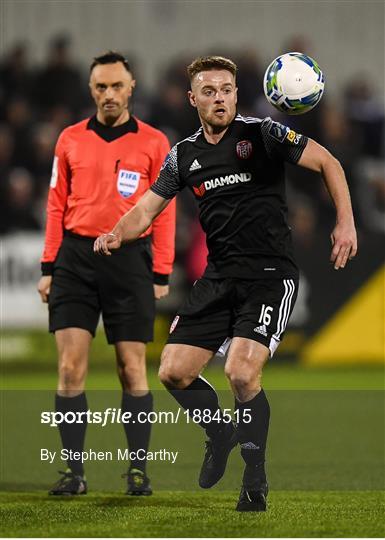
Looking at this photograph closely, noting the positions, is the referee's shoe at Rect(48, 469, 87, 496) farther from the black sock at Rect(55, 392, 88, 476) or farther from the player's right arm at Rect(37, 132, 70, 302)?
the player's right arm at Rect(37, 132, 70, 302)

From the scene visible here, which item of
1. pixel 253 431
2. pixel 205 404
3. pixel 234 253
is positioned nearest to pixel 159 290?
pixel 205 404

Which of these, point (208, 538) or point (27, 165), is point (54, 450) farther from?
point (27, 165)

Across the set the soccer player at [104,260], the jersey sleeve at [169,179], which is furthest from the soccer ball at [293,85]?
the soccer player at [104,260]

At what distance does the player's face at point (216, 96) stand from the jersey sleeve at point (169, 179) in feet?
1.00

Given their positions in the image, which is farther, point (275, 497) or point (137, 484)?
point (137, 484)

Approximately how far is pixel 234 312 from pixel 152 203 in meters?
0.73

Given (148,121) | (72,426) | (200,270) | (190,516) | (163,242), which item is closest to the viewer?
(190,516)

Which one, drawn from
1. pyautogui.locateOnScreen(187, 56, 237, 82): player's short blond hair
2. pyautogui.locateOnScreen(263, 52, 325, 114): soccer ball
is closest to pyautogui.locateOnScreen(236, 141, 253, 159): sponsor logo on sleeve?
pyautogui.locateOnScreen(263, 52, 325, 114): soccer ball

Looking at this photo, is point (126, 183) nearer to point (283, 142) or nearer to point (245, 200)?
point (245, 200)

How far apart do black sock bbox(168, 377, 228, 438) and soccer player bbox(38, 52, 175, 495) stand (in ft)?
2.22

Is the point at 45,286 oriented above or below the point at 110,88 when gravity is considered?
below

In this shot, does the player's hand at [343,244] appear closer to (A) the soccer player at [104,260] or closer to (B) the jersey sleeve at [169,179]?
(B) the jersey sleeve at [169,179]

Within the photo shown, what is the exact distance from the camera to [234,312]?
241 inches

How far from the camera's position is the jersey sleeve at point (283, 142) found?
19.0ft
